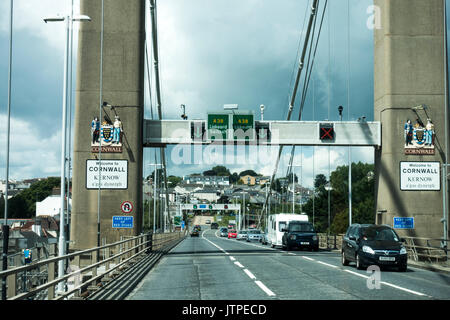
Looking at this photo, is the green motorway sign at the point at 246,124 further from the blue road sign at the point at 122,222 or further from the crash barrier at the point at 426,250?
the crash barrier at the point at 426,250

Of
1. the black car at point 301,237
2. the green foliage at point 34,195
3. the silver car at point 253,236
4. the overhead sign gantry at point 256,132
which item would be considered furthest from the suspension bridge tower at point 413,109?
the green foliage at point 34,195

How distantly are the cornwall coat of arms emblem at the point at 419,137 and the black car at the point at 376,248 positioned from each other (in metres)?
12.4

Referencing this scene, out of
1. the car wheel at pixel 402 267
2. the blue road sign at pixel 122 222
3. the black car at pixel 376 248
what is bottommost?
the car wheel at pixel 402 267

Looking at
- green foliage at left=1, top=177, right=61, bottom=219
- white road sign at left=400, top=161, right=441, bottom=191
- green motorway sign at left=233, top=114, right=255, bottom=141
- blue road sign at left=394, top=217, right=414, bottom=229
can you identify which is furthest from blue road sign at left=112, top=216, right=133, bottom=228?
green foliage at left=1, top=177, right=61, bottom=219

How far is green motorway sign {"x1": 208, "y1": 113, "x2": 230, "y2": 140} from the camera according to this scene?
3366 centimetres

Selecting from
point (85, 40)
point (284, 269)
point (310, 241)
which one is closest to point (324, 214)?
point (310, 241)

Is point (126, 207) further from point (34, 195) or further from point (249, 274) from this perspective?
point (34, 195)

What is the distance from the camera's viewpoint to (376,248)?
19.8m

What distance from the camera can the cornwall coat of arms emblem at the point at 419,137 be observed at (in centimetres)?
3216

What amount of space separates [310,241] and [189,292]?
24.1m

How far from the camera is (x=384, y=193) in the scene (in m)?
32.3

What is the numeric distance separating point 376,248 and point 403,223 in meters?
12.4

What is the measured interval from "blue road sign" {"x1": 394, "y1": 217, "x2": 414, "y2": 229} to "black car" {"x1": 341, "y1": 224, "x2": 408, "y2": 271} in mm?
10926
